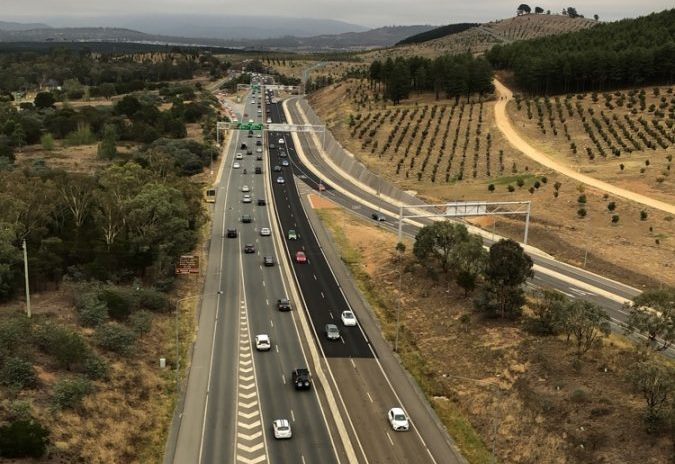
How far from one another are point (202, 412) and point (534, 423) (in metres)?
25.0

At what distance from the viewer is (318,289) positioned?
76625 mm

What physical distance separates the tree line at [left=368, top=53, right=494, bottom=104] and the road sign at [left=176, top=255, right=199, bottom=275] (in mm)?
111266

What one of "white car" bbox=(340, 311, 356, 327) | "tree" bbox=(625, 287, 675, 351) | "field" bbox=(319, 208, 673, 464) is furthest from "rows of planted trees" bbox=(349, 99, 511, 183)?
"tree" bbox=(625, 287, 675, 351)

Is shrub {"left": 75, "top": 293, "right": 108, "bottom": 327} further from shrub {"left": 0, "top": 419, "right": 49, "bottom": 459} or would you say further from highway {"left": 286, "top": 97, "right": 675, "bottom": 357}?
highway {"left": 286, "top": 97, "right": 675, "bottom": 357}

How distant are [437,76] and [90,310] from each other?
13830 centimetres

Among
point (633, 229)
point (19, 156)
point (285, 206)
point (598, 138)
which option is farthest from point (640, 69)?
point (19, 156)

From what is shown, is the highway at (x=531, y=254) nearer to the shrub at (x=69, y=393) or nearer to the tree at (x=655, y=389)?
the tree at (x=655, y=389)

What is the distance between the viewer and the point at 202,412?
49656 mm

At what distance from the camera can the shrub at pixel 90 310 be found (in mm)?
58250

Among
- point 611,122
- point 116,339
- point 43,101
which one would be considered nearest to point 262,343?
point 116,339

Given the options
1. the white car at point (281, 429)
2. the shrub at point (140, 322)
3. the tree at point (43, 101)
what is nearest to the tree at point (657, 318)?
the white car at point (281, 429)

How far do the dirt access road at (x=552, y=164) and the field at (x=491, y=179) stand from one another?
206cm

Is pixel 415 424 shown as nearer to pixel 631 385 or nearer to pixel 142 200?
pixel 631 385

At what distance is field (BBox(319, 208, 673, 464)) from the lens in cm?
4378
